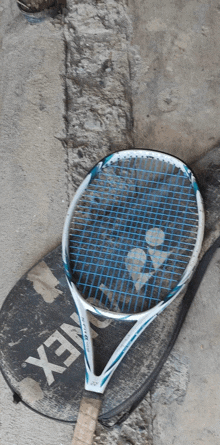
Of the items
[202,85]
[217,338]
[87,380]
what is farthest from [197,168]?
[87,380]

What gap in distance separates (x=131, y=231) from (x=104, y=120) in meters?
0.60

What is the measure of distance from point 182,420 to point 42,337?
0.77 m

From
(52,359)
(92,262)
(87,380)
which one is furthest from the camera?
(52,359)

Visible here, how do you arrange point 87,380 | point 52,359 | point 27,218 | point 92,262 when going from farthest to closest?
point 27,218 → point 52,359 → point 92,262 → point 87,380

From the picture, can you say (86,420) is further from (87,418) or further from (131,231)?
(131,231)

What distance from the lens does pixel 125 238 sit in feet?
5.73

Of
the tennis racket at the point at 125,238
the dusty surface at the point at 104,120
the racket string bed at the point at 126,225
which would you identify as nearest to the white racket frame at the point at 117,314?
the tennis racket at the point at 125,238

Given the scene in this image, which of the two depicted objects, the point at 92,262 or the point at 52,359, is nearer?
the point at 92,262

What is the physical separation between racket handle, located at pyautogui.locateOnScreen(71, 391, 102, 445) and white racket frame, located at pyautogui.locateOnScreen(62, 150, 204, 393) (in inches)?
1.7

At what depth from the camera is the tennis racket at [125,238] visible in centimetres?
162

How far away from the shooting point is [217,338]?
1.80 m

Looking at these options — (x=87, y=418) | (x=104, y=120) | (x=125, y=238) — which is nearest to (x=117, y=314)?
(x=125, y=238)

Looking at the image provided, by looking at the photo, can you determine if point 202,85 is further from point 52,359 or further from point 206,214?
point 52,359

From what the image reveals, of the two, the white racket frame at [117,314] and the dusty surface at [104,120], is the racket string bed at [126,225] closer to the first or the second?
the white racket frame at [117,314]
